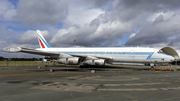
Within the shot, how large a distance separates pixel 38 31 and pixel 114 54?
63.8 ft

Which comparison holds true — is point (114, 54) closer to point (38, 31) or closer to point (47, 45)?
point (47, 45)

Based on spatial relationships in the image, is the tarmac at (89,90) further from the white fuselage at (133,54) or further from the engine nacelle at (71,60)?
the white fuselage at (133,54)

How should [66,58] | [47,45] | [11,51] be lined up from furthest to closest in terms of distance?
[47,45], [66,58], [11,51]

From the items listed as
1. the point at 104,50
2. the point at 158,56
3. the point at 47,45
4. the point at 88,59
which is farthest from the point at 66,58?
the point at 158,56

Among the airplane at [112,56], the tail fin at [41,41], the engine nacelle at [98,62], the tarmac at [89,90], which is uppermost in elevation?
the tail fin at [41,41]

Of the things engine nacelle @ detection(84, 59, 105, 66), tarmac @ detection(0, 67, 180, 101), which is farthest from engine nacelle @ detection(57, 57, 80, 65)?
tarmac @ detection(0, 67, 180, 101)

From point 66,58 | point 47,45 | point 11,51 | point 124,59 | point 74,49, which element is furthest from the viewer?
point 47,45

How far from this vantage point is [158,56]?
2297cm

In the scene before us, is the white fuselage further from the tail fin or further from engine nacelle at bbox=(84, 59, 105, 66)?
the tail fin

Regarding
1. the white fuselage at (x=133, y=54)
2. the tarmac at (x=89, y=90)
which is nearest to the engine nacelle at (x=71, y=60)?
the white fuselage at (x=133, y=54)

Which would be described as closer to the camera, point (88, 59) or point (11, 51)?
point (11, 51)

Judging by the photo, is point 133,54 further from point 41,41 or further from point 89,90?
point 41,41

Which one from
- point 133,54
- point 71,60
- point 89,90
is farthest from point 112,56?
point 89,90

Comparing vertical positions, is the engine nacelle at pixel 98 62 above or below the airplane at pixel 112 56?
below
